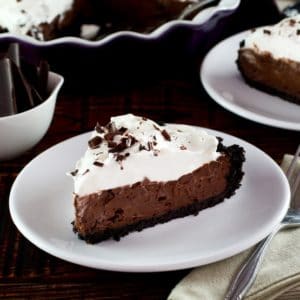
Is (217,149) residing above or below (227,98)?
above

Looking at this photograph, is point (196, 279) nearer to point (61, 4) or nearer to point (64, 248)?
point (64, 248)

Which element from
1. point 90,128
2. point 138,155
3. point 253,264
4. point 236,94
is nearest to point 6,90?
point 90,128

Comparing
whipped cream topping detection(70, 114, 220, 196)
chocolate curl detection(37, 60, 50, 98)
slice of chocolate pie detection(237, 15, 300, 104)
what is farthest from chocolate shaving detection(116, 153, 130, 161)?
slice of chocolate pie detection(237, 15, 300, 104)

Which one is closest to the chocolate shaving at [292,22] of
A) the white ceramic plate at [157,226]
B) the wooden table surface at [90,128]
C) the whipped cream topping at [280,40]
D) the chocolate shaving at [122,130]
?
the whipped cream topping at [280,40]

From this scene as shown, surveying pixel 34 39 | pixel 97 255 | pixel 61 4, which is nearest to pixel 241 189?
pixel 97 255

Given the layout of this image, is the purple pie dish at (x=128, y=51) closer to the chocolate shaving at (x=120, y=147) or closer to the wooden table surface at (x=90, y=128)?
the wooden table surface at (x=90, y=128)
